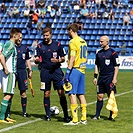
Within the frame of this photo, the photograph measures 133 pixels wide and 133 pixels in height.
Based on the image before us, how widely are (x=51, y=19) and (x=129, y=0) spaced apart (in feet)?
20.3

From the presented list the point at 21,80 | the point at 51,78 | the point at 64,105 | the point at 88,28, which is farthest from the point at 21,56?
the point at 88,28

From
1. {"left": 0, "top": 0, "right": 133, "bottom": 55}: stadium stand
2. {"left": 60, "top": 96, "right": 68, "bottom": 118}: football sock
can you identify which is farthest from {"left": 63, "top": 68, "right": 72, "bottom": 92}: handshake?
{"left": 0, "top": 0, "right": 133, "bottom": 55}: stadium stand

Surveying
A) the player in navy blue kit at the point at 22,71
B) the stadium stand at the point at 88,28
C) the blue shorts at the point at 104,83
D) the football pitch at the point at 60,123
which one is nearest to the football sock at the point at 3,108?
the football pitch at the point at 60,123

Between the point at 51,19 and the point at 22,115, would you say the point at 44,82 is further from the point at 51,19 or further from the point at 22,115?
the point at 51,19

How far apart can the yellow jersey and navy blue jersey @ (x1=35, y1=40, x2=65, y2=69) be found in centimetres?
73

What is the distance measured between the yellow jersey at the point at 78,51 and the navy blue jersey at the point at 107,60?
1.00m

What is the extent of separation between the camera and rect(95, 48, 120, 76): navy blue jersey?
11070 mm

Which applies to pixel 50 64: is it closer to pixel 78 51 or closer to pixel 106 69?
pixel 78 51

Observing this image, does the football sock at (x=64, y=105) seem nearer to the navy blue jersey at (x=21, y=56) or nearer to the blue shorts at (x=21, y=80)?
the blue shorts at (x=21, y=80)

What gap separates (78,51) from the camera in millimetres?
10031

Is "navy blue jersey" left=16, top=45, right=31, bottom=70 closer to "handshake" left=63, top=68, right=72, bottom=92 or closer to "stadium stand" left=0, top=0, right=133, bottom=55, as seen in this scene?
"handshake" left=63, top=68, right=72, bottom=92

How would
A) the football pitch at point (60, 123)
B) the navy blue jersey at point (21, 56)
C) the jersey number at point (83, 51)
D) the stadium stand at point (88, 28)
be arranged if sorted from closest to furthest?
the football pitch at point (60, 123) → the jersey number at point (83, 51) → the navy blue jersey at point (21, 56) → the stadium stand at point (88, 28)

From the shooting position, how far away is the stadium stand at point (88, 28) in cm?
3553

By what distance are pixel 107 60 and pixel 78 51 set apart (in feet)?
4.17
